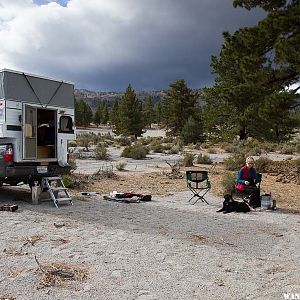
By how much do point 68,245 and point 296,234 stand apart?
397cm

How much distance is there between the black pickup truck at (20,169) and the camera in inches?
355

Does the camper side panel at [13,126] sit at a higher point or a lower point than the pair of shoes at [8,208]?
higher

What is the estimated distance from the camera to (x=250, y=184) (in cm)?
1017

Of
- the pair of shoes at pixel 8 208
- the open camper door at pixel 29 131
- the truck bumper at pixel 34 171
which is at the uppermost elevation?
the open camper door at pixel 29 131

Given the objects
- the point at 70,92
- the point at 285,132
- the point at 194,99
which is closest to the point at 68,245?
the point at 70,92

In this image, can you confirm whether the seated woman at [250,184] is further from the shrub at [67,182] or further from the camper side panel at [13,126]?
the camper side panel at [13,126]

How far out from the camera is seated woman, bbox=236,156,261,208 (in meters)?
9.88

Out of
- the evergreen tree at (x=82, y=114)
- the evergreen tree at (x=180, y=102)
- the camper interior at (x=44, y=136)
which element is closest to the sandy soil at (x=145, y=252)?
the camper interior at (x=44, y=136)

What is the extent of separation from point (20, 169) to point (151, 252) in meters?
4.61

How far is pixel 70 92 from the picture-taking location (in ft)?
34.3

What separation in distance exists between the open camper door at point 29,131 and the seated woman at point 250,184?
201 inches

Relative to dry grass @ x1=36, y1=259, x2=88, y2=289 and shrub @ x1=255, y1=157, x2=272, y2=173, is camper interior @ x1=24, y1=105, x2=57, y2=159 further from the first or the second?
shrub @ x1=255, y1=157, x2=272, y2=173

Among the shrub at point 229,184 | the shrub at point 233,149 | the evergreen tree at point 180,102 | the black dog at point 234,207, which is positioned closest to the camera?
the black dog at point 234,207

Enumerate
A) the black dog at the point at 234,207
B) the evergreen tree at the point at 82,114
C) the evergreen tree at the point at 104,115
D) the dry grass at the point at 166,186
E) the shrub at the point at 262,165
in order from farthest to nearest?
the evergreen tree at the point at 104,115, the evergreen tree at the point at 82,114, the shrub at the point at 262,165, the dry grass at the point at 166,186, the black dog at the point at 234,207
